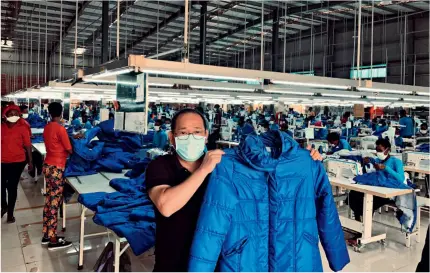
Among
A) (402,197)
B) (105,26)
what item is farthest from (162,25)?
(402,197)

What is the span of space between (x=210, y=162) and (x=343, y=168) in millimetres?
3575

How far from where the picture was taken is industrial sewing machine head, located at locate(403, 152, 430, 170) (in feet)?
18.7

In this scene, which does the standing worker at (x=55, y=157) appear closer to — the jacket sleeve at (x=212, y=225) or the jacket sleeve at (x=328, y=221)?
the jacket sleeve at (x=212, y=225)

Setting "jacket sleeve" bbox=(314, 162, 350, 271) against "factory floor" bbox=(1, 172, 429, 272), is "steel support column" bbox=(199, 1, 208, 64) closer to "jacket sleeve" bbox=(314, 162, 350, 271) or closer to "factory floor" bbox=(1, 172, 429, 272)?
"factory floor" bbox=(1, 172, 429, 272)

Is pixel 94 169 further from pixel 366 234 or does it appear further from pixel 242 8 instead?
pixel 242 8

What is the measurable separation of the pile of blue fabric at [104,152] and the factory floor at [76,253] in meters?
0.87

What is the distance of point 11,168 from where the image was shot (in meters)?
5.04

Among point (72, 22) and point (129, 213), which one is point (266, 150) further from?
point (72, 22)

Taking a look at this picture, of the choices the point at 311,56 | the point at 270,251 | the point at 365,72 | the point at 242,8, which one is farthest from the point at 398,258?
the point at 311,56

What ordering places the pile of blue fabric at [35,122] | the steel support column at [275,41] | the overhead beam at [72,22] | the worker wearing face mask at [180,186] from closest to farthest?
1. the worker wearing face mask at [180,186]
2. the pile of blue fabric at [35,122]
3. the overhead beam at [72,22]
4. the steel support column at [275,41]

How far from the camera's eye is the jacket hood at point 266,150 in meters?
1.84

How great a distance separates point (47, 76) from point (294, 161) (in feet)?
75.1

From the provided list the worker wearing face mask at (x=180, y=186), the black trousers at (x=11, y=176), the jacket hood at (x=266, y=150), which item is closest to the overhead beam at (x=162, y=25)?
the black trousers at (x=11, y=176)

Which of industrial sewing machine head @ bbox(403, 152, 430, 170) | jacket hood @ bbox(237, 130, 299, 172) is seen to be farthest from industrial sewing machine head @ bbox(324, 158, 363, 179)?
jacket hood @ bbox(237, 130, 299, 172)
